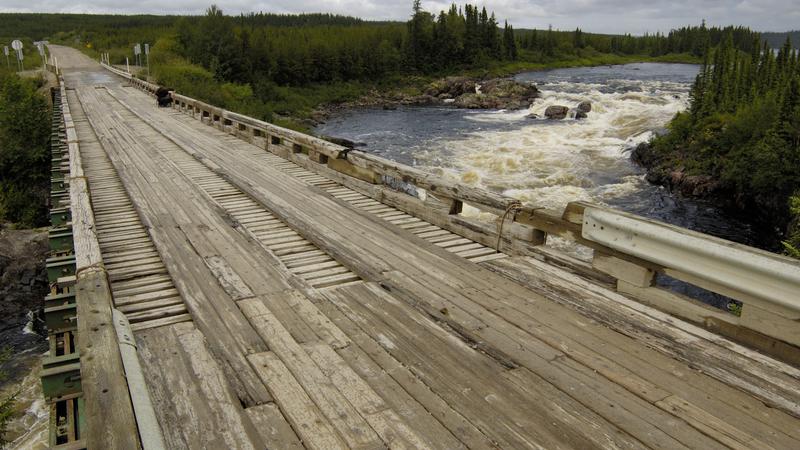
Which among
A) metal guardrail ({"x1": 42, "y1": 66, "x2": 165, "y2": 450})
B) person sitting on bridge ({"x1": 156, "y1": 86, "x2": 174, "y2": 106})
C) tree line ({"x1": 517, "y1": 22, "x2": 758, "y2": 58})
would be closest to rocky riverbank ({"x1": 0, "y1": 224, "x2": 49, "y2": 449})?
metal guardrail ({"x1": 42, "y1": 66, "x2": 165, "y2": 450})

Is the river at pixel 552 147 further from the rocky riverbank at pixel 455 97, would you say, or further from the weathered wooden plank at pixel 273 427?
the weathered wooden plank at pixel 273 427

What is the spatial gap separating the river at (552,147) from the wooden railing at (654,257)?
36.2 ft

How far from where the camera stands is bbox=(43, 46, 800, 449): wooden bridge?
9.83ft

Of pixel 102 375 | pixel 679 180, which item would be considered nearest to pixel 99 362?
pixel 102 375

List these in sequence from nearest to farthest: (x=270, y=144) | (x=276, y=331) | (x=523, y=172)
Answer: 1. (x=276, y=331)
2. (x=270, y=144)
3. (x=523, y=172)

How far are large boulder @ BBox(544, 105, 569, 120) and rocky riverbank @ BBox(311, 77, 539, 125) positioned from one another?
735 cm

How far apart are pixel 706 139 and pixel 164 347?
28300mm

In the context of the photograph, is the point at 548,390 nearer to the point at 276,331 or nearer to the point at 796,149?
the point at 276,331

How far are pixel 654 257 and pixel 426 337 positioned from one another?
1.65 m

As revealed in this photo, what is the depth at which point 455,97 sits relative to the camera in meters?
60.7

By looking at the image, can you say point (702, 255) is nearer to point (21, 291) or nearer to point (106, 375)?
point (106, 375)

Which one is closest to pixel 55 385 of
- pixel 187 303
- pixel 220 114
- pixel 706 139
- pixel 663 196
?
pixel 187 303

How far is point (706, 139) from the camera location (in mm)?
27125

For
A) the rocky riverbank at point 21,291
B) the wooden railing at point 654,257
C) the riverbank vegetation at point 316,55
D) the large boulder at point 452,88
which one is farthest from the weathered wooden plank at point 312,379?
the large boulder at point 452,88
